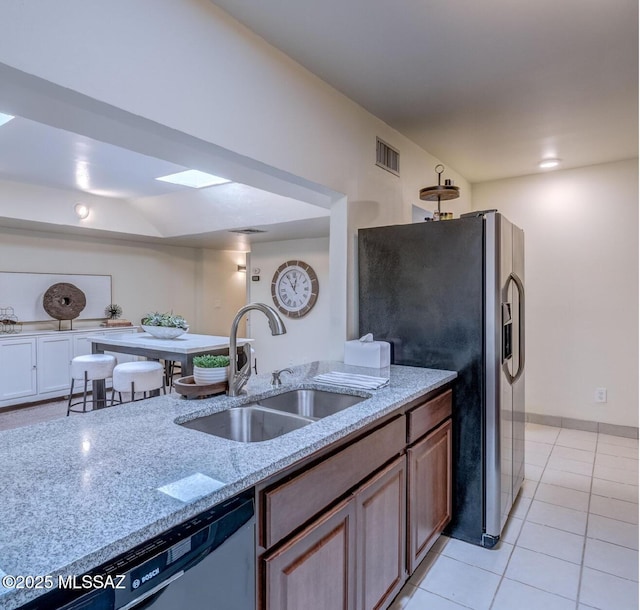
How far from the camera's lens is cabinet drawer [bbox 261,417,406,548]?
3.67 ft

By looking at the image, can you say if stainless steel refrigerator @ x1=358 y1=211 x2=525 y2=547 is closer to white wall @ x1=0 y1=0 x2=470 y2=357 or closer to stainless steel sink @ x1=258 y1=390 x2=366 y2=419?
white wall @ x1=0 y1=0 x2=470 y2=357

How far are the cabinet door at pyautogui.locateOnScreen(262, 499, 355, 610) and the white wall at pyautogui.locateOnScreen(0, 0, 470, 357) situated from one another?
4.51ft

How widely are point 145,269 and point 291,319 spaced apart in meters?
2.37

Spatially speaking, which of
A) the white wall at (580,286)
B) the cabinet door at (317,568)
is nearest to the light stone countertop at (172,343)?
the cabinet door at (317,568)

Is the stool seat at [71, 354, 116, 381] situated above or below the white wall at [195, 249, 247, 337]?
below

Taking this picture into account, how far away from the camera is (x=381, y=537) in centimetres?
160

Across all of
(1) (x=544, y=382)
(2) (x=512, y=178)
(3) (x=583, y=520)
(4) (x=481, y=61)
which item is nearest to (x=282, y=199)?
(2) (x=512, y=178)

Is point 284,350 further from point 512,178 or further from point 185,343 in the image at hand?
point 512,178

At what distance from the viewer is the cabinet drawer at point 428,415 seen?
1.86 m

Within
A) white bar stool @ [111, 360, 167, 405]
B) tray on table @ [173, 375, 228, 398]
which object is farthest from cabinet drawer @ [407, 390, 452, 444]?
white bar stool @ [111, 360, 167, 405]

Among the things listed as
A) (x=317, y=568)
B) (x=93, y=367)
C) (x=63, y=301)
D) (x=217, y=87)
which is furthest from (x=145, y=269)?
(x=317, y=568)

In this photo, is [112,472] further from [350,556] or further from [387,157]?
[387,157]

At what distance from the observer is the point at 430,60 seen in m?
2.12

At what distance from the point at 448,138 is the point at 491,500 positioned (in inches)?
95.7
